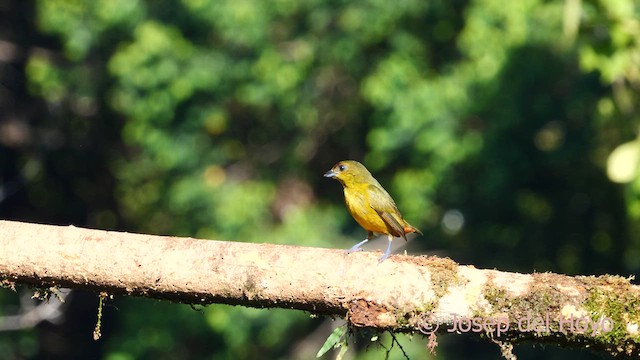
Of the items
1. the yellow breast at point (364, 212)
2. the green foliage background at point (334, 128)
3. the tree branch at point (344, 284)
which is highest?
the tree branch at point (344, 284)

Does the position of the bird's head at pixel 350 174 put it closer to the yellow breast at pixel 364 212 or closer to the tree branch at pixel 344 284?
the yellow breast at pixel 364 212

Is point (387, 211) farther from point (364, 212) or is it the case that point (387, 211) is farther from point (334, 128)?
point (334, 128)

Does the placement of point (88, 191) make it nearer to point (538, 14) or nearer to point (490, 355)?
point (490, 355)

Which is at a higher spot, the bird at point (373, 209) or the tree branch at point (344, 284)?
the tree branch at point (344, 284)

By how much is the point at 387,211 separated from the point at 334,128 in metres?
9.69

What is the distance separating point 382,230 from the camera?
6895 millimetres

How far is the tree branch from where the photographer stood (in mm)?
4871

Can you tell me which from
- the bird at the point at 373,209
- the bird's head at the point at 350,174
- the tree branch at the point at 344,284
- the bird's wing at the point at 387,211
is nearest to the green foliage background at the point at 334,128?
the bird's head at the point at 350,174

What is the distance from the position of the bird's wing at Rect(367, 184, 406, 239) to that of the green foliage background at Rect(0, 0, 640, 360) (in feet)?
17.9

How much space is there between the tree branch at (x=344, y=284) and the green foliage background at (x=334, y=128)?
7.14 metres

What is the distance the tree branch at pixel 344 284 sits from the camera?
487 centimetres

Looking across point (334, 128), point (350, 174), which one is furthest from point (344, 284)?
point (334, 128)

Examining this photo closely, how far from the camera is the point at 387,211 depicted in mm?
6910

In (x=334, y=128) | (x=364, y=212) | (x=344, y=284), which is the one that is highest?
(x=344, y=284)
